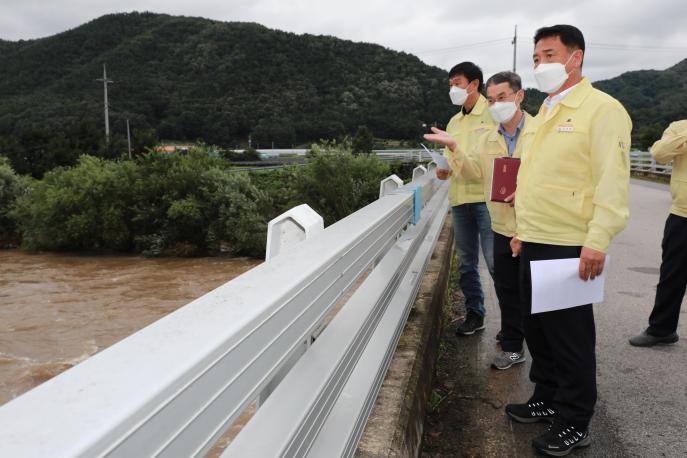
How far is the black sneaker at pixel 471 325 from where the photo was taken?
4.59 m

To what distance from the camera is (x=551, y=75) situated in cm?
282

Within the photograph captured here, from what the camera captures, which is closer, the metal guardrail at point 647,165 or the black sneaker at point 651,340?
the black sneaker at point 651,340

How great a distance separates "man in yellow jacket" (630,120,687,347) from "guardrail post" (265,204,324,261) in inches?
125

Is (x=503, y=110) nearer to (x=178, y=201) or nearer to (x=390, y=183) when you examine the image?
(x=390, y=183)

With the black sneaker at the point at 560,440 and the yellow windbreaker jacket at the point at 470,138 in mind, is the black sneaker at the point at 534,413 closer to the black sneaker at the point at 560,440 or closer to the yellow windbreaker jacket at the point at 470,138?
the black sneaker at the point at 560,440

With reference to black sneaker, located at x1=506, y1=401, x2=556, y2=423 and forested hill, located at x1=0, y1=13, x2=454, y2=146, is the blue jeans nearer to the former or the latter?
black sneaker, located at x1=506, y1=401, x2=556, y2=423

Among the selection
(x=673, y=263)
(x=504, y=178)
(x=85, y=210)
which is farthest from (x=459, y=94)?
(x=85, y=210)

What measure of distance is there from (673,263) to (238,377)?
4.20m

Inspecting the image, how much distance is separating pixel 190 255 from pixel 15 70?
92053 mm

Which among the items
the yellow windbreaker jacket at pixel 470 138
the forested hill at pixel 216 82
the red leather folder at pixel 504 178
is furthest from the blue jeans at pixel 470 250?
the forested hill at pixel 216 82

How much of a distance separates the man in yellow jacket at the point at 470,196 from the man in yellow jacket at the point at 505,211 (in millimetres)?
400

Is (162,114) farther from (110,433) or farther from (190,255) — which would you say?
(110,433)

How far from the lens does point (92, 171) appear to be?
20297 mm

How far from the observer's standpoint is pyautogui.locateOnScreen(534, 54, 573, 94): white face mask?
2809 mm
